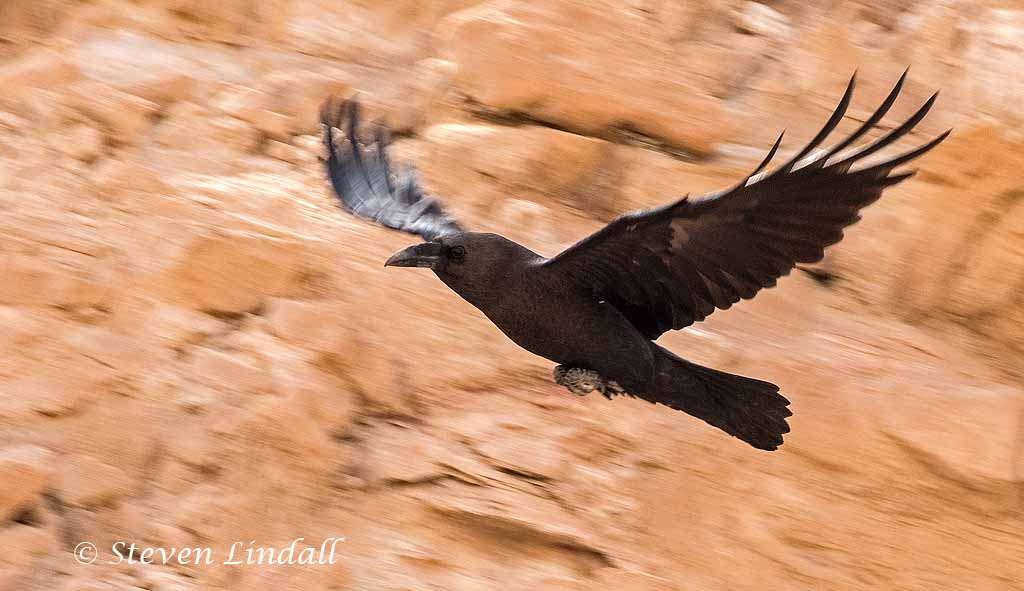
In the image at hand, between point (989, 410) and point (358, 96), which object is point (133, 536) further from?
point (989, 410)

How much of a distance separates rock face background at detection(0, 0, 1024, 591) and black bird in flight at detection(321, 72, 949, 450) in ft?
3.69

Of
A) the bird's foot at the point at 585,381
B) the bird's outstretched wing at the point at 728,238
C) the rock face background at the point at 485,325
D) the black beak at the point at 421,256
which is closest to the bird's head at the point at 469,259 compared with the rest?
the black beak at the point at 421,256

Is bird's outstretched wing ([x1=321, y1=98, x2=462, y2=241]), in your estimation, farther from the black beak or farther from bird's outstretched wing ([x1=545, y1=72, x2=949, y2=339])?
bird's outstretched wing ([x1=545, y1=72, x2=949, y2=339])

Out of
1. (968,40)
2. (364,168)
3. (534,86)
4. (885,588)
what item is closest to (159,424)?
(364,168)

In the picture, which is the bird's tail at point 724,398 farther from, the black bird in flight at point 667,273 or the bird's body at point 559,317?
the bird's body at point 559,317

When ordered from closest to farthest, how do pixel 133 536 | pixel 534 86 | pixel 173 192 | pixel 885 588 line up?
pixel 133 536, pixel 885 588, pixel 173 192, pixel 534 86

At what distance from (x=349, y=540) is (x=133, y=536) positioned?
782 millimetres

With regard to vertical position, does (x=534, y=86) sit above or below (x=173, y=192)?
above

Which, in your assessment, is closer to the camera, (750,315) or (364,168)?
(364,168)

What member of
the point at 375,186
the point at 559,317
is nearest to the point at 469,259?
the point at 559,317

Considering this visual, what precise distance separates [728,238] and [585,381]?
735 millimetres

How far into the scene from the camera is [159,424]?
472cm

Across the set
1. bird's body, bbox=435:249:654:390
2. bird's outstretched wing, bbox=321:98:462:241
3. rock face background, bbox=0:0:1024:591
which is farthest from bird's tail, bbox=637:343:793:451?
rock face background, bbox=0:0:1024:591

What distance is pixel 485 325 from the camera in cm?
521
